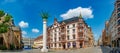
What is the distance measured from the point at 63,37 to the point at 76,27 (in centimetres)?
855

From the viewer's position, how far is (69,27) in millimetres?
76625

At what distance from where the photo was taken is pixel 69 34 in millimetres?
76625

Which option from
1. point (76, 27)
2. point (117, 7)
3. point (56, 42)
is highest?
point (117, 7)

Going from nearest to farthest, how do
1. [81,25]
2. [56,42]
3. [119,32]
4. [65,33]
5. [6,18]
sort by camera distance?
1. [6,18]
2. [119,32]
3. [81,25]
4. [65,33]
5. [56,42]

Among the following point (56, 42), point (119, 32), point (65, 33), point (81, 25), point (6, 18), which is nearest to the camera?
point (6, 18)

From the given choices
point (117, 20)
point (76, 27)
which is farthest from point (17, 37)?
point (117, 20)

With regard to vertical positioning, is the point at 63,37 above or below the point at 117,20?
below

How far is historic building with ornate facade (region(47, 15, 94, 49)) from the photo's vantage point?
72812 mm

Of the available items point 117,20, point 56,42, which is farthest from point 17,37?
point 117,20

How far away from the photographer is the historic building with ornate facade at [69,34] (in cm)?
7281

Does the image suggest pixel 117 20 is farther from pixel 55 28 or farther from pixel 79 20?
pixel 55 28

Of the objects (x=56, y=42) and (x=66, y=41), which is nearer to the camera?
(x=66, y=41)

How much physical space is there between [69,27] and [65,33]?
3.27 meters

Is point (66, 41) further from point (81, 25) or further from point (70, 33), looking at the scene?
point (81, 25)
